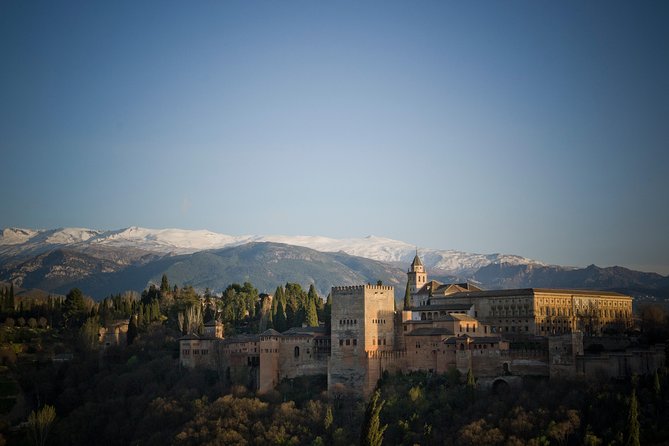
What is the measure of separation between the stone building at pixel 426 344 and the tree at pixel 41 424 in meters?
12.8

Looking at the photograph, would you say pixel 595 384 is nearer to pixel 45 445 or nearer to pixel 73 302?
pixel 45 445

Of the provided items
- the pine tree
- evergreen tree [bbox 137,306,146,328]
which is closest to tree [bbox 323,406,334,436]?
the pine tree

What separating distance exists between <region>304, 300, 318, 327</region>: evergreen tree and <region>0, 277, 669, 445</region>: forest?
26cm

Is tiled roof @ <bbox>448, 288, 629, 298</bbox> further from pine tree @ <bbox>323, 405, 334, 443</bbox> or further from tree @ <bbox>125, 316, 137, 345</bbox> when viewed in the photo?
tree @ <bbox>125, 316, 137, 345</bbox>

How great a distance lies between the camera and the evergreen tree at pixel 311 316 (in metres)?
83.1

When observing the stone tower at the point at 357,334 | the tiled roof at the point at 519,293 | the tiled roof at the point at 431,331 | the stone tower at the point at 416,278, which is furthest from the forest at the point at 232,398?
the stone tower at the point at 416,278

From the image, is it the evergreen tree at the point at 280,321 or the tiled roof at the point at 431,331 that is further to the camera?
the evergreen tree at the point at 280,321

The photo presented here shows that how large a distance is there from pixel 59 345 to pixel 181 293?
56.9ft

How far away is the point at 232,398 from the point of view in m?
68.2

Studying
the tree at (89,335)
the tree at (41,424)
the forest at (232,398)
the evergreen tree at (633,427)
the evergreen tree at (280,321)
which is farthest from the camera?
the tree at (89,335)

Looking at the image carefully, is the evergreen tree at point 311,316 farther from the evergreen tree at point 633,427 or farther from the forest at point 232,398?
the evergreen tree at point 633,427

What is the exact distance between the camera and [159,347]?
85812mm

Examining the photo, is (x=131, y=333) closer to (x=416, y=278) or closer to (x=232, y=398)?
(x=232, y=398)

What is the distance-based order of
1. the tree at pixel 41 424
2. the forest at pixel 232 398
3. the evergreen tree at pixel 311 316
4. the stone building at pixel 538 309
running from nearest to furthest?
the forest at pixel 232 398 < the tree at pixel 41 424 < the stone building at pixel 538 309 < the evergreen tree at pixel 311 316
